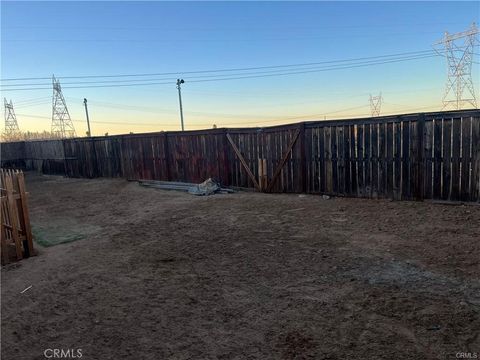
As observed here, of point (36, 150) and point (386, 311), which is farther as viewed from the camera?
point (36, 150)

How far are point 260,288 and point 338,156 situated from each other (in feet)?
18.0

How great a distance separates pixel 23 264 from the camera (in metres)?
5.24

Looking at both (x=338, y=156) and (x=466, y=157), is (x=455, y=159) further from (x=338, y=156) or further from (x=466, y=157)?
(x=338, y=156)

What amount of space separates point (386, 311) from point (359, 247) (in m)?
1.85

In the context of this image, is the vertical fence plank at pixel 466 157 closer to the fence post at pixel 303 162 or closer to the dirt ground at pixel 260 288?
the dirt ground at pixel 260 288

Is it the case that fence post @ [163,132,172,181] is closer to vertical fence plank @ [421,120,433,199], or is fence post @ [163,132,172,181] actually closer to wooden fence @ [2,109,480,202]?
wooden fence @ [2,109,480,202]

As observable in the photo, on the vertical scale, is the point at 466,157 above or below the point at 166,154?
below

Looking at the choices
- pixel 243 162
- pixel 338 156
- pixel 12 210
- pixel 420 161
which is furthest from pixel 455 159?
pixel 12 210

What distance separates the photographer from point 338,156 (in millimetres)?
8555

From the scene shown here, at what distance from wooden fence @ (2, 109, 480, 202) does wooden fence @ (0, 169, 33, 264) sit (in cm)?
621

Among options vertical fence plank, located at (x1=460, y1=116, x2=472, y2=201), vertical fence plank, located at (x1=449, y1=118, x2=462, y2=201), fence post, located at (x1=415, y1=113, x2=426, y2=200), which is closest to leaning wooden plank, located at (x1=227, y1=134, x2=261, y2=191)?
fence post, located at (x1=415, y1=113, x2=426, y2=200)

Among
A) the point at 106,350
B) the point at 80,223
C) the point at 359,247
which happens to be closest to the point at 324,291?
the point at 359,247

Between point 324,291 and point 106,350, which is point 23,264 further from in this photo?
point 324,291

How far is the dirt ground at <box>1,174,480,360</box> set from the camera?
2787 mm
